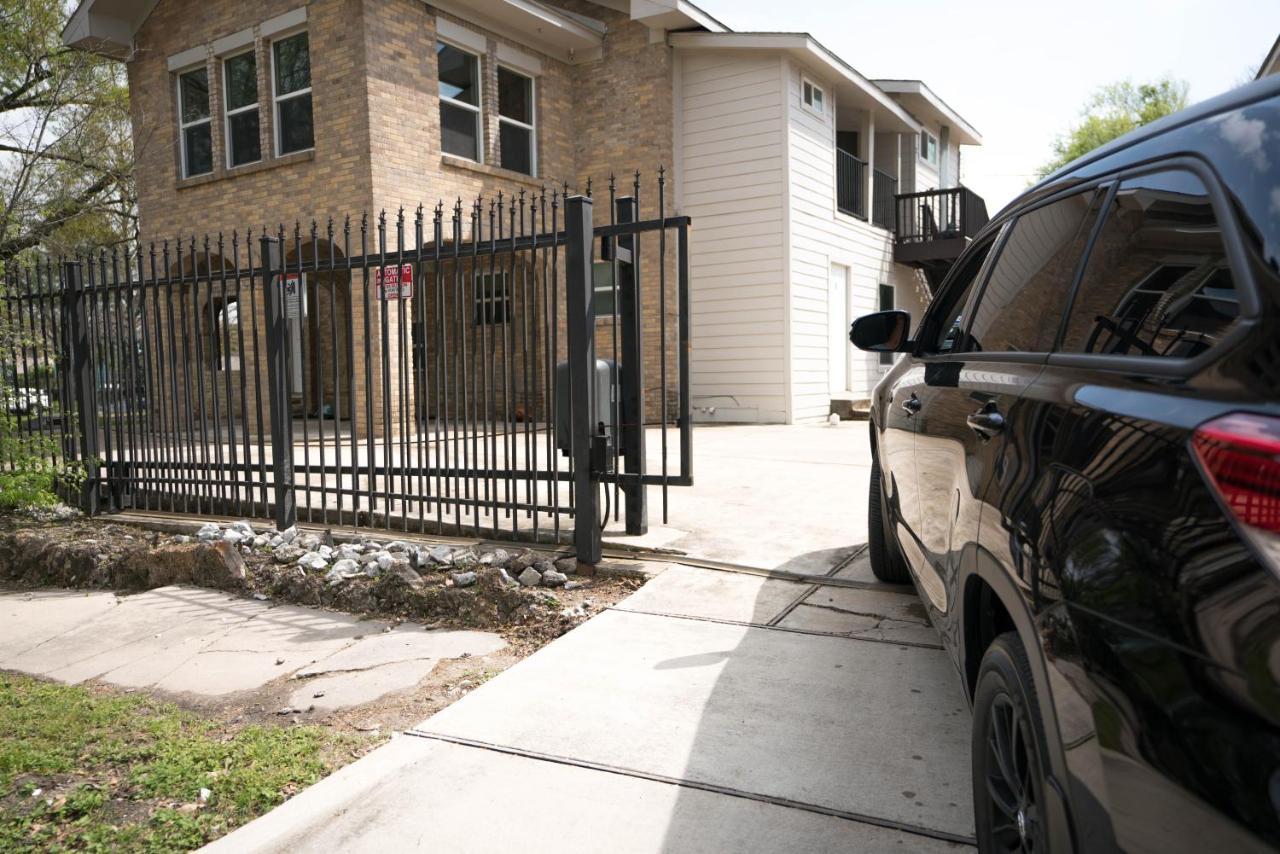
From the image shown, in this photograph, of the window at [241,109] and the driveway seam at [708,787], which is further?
the window at [241,109]

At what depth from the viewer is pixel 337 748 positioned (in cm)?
332

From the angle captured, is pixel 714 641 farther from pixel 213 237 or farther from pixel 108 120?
pixel 108 120

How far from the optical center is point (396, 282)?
610 centimetres

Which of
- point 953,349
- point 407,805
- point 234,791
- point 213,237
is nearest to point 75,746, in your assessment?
point 234,791

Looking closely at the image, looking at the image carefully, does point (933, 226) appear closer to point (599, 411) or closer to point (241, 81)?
point (241, 81)

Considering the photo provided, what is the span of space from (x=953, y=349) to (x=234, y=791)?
2781 mm

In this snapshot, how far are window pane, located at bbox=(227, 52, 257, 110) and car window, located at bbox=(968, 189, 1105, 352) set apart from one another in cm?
1403

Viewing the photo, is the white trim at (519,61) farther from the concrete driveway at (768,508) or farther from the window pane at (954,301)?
the window pane at (954,301)

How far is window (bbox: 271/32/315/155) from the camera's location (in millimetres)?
13219

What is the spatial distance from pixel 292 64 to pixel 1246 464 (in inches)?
579

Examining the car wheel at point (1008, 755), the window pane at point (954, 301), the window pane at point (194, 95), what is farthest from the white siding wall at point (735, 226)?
the car wheel at point (1008, 755)

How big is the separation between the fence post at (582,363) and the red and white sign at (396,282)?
130 cm

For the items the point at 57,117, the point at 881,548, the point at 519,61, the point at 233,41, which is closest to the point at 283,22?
the point at 233,41

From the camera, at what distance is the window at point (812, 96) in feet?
50.0
